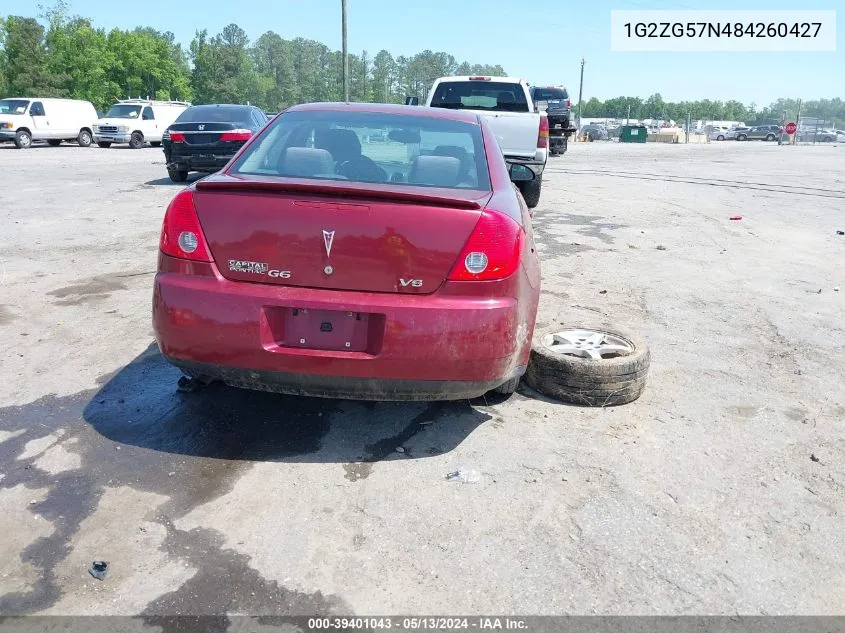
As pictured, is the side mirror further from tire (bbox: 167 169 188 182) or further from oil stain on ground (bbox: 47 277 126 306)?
tire (bbox: 167 169 188 182)

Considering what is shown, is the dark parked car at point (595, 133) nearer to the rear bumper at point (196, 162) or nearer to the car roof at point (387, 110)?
the rear bumper at point (196, 162)

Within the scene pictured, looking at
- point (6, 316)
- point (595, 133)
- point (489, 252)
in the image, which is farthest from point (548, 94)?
point (595, 133)

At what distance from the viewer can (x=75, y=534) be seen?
2.71 metres

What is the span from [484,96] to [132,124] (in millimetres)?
21076

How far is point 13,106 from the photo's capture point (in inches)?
1092

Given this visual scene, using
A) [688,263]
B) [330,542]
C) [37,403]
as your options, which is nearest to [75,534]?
[330,542]

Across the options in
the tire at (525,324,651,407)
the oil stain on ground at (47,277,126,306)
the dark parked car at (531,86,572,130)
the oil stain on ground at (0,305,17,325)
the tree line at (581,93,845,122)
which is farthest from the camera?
the tree line at (581,93,845,122)

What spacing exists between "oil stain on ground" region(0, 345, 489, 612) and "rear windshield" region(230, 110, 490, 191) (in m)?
1.28

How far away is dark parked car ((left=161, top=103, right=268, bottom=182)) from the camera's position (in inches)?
547

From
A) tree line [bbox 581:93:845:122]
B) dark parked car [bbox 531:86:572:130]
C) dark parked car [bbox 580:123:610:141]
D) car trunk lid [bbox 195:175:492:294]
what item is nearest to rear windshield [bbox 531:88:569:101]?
dark parked car [bbox 531:86:572:130]

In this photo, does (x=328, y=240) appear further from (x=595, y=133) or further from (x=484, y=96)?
(x=595, y=133)

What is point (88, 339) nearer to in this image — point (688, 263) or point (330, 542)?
point (330, 542)

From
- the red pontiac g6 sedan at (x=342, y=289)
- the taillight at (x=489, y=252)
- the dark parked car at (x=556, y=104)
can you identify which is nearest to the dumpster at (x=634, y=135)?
the dark parked car at (x=556, y=104)

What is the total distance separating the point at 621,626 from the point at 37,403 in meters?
3.27
